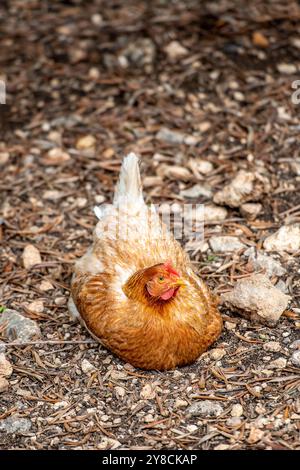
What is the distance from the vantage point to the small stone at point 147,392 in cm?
468

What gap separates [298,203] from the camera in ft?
20.0

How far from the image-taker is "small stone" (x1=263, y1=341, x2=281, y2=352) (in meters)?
4.87

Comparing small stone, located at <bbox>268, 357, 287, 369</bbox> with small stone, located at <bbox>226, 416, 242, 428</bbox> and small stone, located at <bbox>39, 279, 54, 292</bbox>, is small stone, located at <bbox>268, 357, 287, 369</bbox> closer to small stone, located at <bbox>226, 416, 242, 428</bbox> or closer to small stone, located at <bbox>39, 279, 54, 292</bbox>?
small stone, located at <bbox>226, 416, 242, 428</bbox>

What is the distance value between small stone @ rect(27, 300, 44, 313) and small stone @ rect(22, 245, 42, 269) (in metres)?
0.43

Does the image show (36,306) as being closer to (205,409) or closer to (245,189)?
(205,409)

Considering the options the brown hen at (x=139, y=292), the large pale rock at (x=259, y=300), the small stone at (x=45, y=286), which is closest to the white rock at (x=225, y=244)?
the brown hen at (x=139, y=292)

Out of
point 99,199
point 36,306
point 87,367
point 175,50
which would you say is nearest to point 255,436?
point 87,367

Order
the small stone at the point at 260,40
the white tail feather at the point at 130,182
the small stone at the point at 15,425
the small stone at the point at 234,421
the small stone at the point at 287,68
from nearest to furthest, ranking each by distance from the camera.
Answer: the small stone at the point at 234,421 → the small stone at the point at 15,425 → the white tail feather at the point at 130,182 → the small stone at the point at 287,68 → the small stone at the point at 260,40

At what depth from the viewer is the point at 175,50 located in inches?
303

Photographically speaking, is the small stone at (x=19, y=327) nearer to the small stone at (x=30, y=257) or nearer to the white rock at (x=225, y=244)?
the small stone at (x=30, y=257)

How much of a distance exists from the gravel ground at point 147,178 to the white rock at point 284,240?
0.06 metres

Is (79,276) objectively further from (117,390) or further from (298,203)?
(298,203)

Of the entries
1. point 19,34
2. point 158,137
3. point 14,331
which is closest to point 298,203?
point 158,137

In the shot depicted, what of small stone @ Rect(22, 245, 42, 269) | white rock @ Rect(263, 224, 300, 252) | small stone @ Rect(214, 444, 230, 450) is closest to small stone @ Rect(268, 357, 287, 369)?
small stone @ Rect(214, 444, 230, 450)
